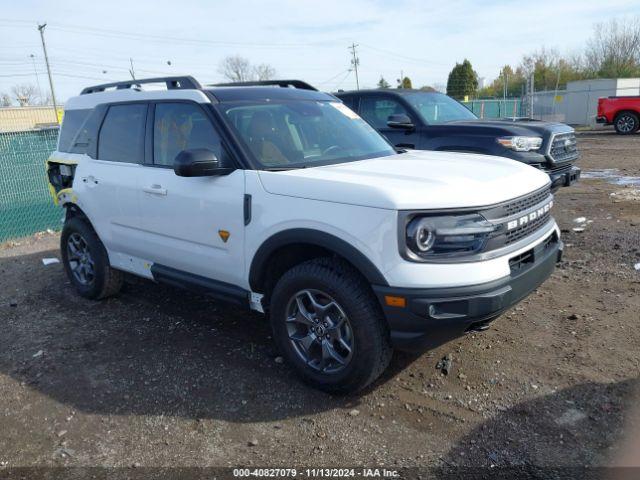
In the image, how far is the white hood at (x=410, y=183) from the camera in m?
2.95

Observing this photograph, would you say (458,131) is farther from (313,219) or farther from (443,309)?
(443,309)

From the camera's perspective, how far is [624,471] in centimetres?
265

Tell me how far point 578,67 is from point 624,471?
60.2 metres

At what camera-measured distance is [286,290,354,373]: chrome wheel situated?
Result: 331cm

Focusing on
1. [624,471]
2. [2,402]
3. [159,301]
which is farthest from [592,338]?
[2,402]

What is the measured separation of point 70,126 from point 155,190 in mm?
2063

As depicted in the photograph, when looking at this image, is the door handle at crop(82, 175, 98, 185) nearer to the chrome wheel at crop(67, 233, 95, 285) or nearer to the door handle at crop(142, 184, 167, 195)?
the chrome wheel at crop(67, 233, 95, 285)

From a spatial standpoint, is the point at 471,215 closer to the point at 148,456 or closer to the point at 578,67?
the point at 148,456

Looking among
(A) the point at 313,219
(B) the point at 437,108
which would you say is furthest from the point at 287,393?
(B) the point at 437,108

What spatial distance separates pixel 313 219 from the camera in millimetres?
3193

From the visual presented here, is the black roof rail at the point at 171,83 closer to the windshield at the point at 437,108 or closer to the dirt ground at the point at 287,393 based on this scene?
the dirt ground at the point at 287,393

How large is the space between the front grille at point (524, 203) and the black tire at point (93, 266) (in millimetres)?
3648

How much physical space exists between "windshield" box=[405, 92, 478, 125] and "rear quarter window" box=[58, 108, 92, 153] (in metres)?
4.72

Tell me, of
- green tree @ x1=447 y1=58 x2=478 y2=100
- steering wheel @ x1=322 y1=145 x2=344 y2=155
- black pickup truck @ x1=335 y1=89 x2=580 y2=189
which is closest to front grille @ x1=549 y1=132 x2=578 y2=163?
black pickup truck @ x1=335 y1=89 x2=580 y2=189
